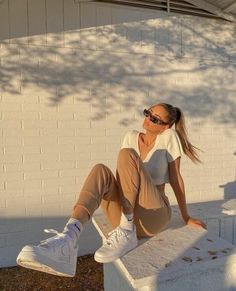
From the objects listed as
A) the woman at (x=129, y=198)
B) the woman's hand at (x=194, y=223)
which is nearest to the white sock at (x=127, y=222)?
the woman at (x=129, y=198)

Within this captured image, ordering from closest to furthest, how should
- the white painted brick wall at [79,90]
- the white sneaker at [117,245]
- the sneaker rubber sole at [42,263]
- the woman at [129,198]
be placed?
the sneaker rubber sole at [42,263]
the woman at [129,198]
the white sneaker at [117,245]
the white painted brick wall at [79,90]

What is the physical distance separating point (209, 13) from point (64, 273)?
4.06 m

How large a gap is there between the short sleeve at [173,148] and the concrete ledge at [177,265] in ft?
1.94

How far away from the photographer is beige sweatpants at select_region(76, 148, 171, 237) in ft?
7.08

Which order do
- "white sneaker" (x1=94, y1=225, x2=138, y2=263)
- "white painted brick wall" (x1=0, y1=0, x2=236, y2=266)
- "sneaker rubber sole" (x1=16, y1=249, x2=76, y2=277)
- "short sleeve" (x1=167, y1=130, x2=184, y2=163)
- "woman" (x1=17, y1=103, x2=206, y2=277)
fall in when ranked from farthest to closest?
"white painted brick wall" (x1=0, y1=0, x2=236, y2=266) < "short sleeve" (x1=167, y1=130, x2=184, y2=163) < "white sneaker" (x1=94, y1=225, x2=138, y2=263) < "woman" (x1=17, y1=103, x2=206, y2=277) < "sneaker rubber sole" (x1=16, y1=249, x2=76, y2=277)

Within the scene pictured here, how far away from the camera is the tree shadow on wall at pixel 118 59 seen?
372 cm

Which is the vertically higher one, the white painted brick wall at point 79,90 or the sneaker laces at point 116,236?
the white painted brick wall at point 79,90

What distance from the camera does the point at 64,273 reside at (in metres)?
1.82

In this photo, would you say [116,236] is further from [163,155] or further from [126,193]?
[163,155]

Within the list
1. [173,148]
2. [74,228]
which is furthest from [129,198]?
[173,148]

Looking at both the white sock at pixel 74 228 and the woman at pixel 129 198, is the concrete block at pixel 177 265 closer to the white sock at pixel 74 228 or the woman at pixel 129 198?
the woman at pixel 129 198

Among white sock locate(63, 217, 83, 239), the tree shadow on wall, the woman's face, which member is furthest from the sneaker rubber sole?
the tree shadow on wall

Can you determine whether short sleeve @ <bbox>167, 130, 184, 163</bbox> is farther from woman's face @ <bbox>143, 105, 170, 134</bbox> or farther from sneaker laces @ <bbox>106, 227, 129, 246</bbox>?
sneaker laces @ <bbox>106, 227, 129, 246</bbox>

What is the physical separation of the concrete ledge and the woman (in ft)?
0.36
